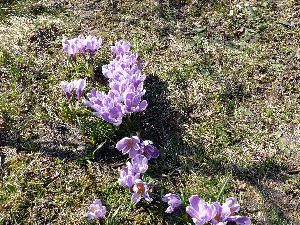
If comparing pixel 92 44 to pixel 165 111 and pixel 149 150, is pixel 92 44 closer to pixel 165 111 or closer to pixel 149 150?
pixel 165 111

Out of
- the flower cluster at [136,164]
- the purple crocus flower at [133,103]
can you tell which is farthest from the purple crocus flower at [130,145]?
the purple crocus flower at [133,103]

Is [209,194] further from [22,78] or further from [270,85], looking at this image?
[22,78]

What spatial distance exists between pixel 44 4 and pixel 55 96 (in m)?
1.27

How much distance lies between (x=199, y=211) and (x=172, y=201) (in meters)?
0.21

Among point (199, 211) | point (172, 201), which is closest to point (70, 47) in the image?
point (172, 201)

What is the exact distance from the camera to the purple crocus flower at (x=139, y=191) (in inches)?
111

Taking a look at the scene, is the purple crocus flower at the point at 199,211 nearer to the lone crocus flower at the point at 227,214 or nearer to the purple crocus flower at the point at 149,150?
the lone crocus flower at the point at 227,214

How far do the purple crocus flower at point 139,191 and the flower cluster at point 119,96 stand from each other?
0.48 metres

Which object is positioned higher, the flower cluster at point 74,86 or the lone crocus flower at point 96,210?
the flower cluster at point 74,86

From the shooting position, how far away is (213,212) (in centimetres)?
259

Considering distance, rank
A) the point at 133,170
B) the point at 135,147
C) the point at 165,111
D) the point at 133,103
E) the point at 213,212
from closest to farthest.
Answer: the point at 213,212 → the point at 133,170 → the point at 135,147 → the point at 133,103 → the point at 165,111

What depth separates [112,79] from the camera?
3.48 meters

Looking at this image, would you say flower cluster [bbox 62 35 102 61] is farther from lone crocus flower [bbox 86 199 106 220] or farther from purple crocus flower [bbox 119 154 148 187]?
lone crocus flower [bbox 86 199 106 220]

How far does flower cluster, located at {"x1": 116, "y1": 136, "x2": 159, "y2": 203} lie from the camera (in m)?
2.82
